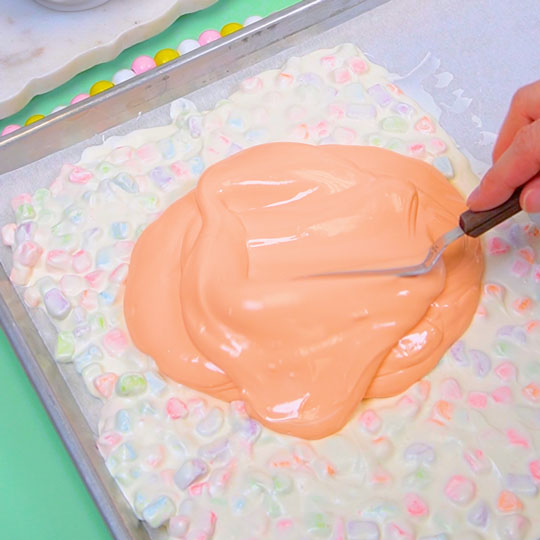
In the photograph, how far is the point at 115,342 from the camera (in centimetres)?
113

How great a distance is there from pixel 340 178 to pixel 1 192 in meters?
0.56

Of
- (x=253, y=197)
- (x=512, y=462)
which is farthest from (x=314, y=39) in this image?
(x=512, y=462)

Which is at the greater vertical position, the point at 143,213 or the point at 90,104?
the point at 90,104

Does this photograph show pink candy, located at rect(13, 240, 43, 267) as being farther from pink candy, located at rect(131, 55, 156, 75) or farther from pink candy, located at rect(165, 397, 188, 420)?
pink candy, located at rect(131, 55, 156, 75)

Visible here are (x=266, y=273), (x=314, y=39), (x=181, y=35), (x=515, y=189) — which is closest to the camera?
(x=515, y=189)

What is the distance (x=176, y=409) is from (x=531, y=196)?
53cm

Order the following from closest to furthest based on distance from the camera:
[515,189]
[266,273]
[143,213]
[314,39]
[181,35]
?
[515,189], [266,273], [143,213], [314,39], [181,35]

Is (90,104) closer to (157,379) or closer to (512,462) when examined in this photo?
(157,379)

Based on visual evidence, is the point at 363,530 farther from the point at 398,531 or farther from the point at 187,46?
the point at 187,46

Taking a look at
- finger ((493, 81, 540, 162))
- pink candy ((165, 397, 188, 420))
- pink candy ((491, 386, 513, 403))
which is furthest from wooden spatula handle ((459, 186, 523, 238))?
pink candy ((165, 397, 188, 420))

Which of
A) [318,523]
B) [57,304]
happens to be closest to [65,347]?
[57,304]

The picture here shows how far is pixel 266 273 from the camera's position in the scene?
3.59 ft

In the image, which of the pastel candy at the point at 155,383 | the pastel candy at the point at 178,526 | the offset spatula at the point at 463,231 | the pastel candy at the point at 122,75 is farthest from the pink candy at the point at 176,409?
the pastel candy at the point at 122,75

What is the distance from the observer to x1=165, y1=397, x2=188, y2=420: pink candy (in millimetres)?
1072
